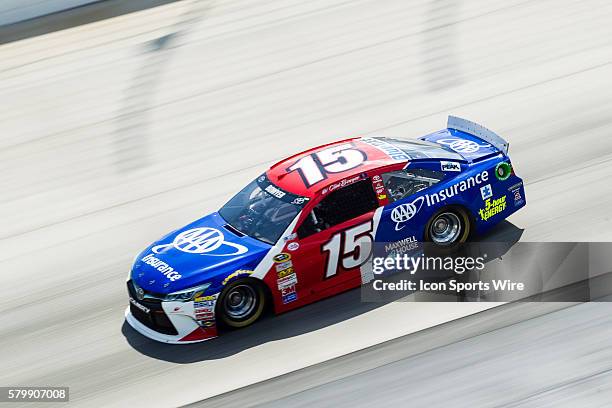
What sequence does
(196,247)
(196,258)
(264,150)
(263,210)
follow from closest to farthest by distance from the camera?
(196,258) < (196,247) < (263,210) < (264,150)

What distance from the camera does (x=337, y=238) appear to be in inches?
361

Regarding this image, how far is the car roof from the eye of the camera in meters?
9.36

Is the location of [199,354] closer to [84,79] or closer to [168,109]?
[168,109]

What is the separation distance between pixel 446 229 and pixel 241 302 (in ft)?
Answer: 8.18

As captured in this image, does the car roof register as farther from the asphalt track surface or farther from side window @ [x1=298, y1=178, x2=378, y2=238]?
the asphalt track surface

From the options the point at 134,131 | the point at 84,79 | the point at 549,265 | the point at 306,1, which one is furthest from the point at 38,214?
the point at 306,1

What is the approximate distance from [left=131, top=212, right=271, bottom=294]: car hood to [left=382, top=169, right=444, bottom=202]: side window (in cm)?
150

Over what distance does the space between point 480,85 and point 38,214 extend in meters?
7.03

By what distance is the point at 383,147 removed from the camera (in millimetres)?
10047

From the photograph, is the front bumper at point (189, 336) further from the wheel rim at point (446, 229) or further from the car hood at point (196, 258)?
the wheel rim at point (446, 229)

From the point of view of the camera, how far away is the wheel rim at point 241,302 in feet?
29.4

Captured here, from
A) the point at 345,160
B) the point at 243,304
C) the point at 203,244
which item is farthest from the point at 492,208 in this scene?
the point at 203,244

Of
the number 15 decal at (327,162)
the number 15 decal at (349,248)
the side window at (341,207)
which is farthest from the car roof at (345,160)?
the number 15 decal at (349,248)

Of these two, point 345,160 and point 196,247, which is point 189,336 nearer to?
point 196,247
